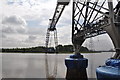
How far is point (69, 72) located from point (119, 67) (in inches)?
699

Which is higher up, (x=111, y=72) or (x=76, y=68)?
(x=111, y=72)

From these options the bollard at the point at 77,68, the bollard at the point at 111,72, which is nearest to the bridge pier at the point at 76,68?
the bollard at the point at 77,68

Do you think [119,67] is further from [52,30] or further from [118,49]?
[52,30]

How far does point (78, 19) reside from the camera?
35656 millimetres

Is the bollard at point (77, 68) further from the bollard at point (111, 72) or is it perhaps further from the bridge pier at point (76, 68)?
the bollard at point (111, 72)

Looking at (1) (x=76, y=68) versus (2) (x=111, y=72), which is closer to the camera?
(2) (x=111, y=72)

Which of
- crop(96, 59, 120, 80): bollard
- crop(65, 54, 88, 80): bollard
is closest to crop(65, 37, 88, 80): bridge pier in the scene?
crop(65, 54, 88, 80): bollard

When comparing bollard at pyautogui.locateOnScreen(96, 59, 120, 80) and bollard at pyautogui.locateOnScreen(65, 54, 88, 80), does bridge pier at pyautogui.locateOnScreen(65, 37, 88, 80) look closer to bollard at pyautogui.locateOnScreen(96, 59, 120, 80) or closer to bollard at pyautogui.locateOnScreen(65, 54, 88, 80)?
bollard at pyautogui.locateOnScreen(65, 54, 88, 80)

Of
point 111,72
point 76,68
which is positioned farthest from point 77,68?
point 111,72

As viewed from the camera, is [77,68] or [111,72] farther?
[77,68]

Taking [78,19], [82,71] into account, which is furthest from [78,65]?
[78,19]

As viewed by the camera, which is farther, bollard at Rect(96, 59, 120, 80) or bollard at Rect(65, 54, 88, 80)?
bollard at Rect(65, 54, 88, 80)

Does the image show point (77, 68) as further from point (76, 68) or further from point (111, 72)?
point (111, 72)

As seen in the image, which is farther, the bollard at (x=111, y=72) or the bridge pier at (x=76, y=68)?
the bridge pier at (x=76, y=68)
